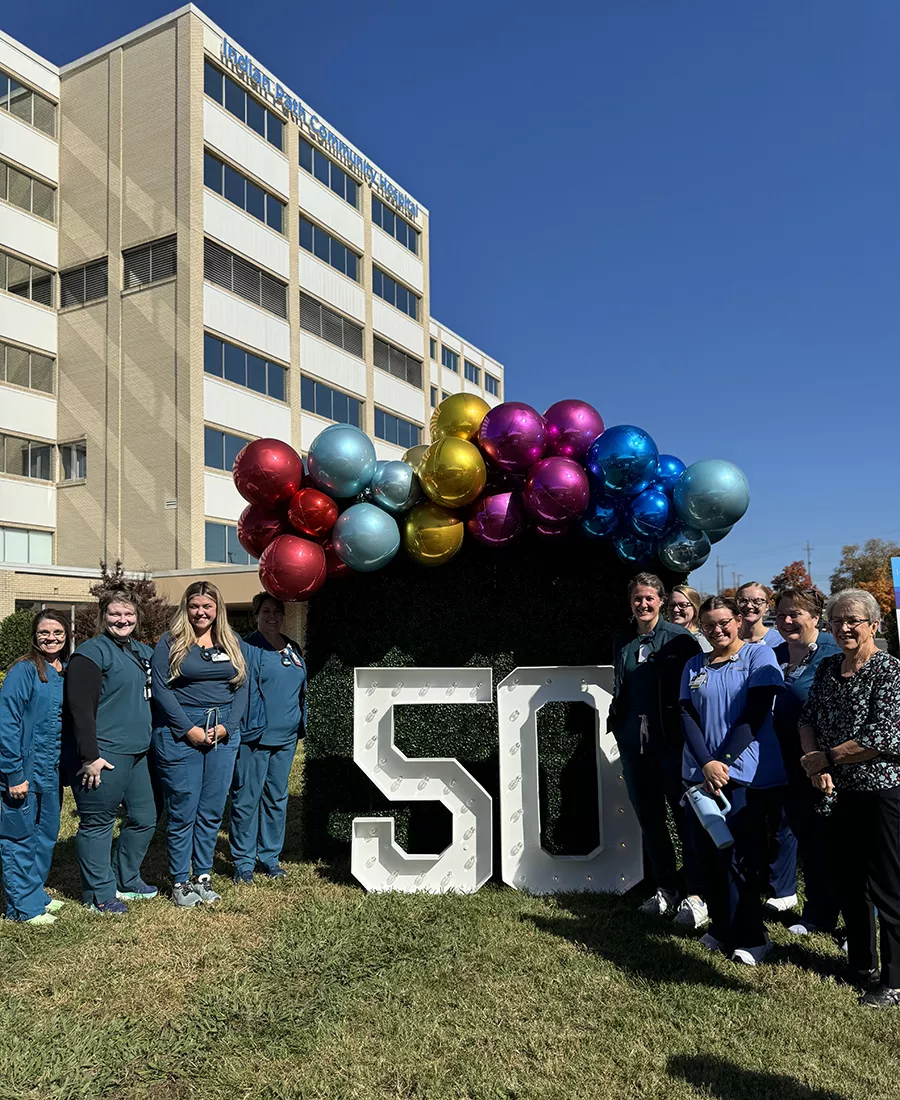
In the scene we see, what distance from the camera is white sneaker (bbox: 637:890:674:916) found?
4.93 meters

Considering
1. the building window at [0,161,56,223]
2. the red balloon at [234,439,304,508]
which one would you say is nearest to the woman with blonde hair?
the red balloon at [234,439,304,508]

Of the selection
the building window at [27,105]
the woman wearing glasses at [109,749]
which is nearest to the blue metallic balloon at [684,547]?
the woman wearing glasses at [109,749]

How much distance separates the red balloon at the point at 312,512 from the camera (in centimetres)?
552

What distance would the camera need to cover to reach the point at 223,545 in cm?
2677

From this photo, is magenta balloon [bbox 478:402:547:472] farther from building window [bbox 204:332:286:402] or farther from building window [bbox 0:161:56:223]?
building window [bbox 0:161:56:223]

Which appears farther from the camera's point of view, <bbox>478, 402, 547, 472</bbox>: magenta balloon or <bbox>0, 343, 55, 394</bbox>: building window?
<bbox>0, 343, 55, 394</bbox>: building window

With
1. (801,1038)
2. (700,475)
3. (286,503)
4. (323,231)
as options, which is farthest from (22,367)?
(801,1038)

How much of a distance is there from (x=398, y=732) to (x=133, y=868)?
192 centimetres

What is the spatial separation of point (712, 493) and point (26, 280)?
93.2ft

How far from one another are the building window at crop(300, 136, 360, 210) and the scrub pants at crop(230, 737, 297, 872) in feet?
95.7

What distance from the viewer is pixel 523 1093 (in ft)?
9.93

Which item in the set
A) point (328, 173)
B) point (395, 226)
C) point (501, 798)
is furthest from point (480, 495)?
point (395, 226)

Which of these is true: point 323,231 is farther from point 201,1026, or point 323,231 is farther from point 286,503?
point 201,1026

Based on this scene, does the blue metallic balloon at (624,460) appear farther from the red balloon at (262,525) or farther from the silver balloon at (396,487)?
the red balloon at (262,525)
